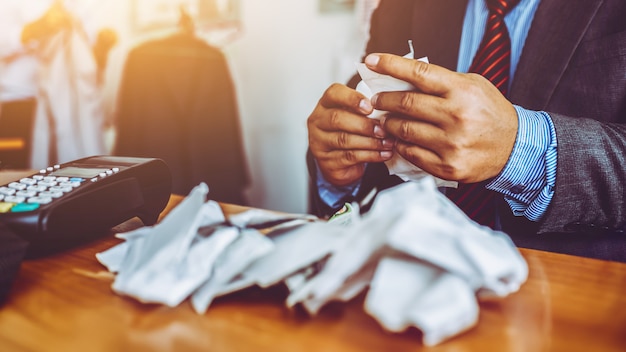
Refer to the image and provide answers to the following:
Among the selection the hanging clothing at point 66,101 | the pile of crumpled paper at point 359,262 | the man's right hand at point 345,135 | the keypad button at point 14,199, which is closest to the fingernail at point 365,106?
the man's right hand at point 345,135

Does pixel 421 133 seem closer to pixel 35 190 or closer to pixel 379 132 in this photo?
pixel 379 132

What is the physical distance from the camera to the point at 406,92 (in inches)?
23.6

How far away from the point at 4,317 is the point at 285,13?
2.03 m

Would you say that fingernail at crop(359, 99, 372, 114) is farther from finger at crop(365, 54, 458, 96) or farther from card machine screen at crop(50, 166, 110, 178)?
card machine screen at crop(50, 166, 110, 178)

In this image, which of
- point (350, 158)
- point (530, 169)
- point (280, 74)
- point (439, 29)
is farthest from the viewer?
point (280, 74)

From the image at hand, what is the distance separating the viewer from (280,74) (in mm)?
2266

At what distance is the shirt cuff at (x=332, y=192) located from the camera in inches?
38.0

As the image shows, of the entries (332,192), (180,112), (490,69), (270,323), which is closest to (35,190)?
(270,323)

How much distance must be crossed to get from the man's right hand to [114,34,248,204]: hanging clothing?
1.15m

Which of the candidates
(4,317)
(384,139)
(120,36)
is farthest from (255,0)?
(4,317)

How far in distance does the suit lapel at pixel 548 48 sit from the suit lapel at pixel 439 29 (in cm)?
17

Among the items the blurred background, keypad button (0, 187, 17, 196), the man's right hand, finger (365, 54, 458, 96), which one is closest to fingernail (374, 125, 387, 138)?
the man's right hand

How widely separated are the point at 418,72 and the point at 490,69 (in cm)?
40

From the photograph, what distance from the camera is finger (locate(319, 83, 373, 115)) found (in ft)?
2.19
